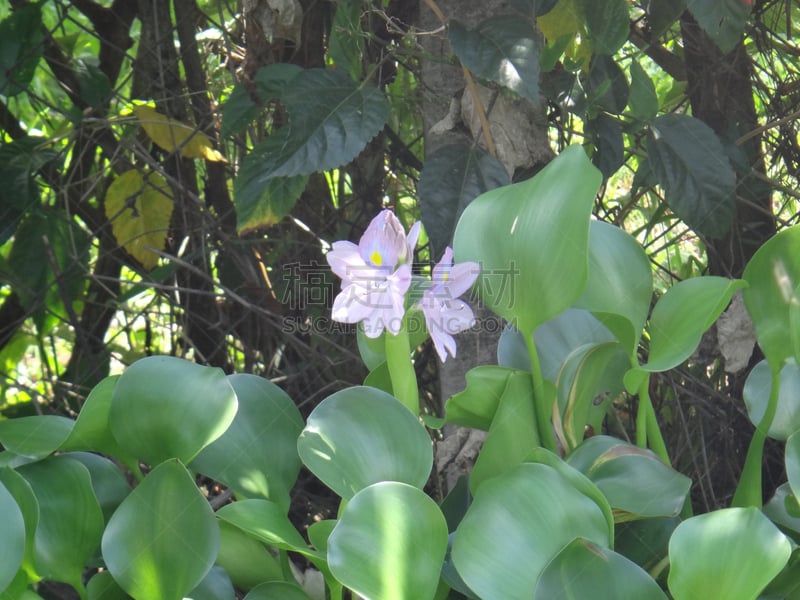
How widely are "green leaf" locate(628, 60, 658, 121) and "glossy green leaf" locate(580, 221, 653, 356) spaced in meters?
0.38

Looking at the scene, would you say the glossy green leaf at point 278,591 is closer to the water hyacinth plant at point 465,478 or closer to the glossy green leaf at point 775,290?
the water hyacinth plant at point 465,478

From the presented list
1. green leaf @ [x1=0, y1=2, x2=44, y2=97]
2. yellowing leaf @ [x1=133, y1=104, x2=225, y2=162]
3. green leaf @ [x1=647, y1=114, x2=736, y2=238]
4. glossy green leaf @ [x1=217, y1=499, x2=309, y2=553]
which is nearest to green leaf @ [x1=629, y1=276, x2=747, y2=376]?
glossy green leaf @ [x1=217, y1=499, x2=309, y2=553]

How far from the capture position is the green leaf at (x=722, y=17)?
2.64 feet

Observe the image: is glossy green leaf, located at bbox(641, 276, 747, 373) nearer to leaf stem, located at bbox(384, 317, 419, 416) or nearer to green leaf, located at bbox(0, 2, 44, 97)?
leaf stem, located at bbox(384, 317, 419, 416)

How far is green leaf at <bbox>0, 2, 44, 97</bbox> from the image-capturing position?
118 cm

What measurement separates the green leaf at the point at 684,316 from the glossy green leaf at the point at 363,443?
0.48ft

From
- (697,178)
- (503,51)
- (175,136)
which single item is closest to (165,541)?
(503,51)

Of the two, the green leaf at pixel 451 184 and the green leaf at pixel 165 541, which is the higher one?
the green leaf at pixel 451 184

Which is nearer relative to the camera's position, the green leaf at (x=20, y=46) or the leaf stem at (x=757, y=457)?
the leaf stem at (x=757, y=457)

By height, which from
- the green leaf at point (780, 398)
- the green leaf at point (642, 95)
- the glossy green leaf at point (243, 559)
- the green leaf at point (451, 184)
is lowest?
the glossy green leaf at point (243, 559)

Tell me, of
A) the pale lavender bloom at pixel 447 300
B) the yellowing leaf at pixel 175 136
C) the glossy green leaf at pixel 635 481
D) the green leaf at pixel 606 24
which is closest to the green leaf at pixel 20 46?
the yellowing leaf at pixel 175 136

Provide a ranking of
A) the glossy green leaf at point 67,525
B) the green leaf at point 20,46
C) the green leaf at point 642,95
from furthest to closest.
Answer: the green leaf at point 20,46
the green leaf at point 642,95
the glossy green leaf at point 67,525

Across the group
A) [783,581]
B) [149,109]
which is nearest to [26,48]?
[149,109]

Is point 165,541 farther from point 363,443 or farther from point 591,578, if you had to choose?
point 591,578
